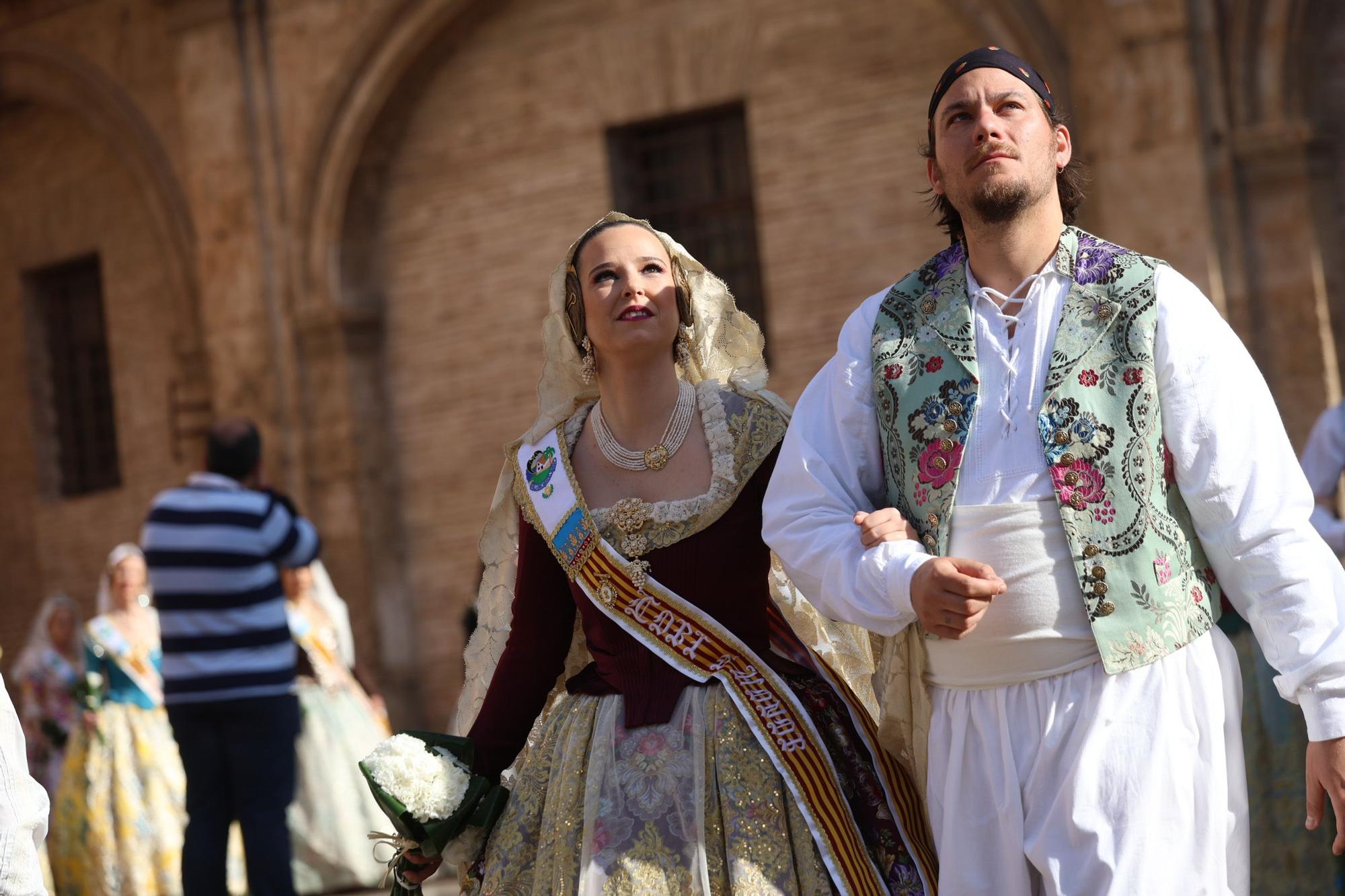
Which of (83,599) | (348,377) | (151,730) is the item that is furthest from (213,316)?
(151,730)

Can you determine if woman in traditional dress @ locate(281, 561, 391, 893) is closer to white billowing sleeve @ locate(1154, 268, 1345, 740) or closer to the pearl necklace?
the pearl necklace

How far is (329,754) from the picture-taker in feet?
25.3

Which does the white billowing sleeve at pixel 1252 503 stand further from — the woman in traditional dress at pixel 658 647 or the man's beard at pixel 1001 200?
the woman in traditional dress at pixel 658 647

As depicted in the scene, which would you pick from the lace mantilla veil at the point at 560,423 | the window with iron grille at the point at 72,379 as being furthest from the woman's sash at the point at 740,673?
the window with iron grille at the point at 72,379

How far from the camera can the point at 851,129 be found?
9.05 metres

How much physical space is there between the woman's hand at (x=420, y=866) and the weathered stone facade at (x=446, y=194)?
557 centimetres

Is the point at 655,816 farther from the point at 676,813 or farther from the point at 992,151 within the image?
the point at 992,151

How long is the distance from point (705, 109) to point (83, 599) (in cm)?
586

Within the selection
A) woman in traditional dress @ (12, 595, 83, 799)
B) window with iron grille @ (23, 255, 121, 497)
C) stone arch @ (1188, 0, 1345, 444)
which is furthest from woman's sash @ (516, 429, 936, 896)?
window with iron grille @ (23, 255, 121, 497)

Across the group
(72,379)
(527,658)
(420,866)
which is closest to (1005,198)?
(527,658)

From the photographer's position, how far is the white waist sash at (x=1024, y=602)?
249 centimetres

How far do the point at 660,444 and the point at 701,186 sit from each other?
6.61m

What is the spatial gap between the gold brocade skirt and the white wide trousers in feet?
1.37

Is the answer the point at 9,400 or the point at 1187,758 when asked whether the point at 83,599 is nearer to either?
the point at 9,400
